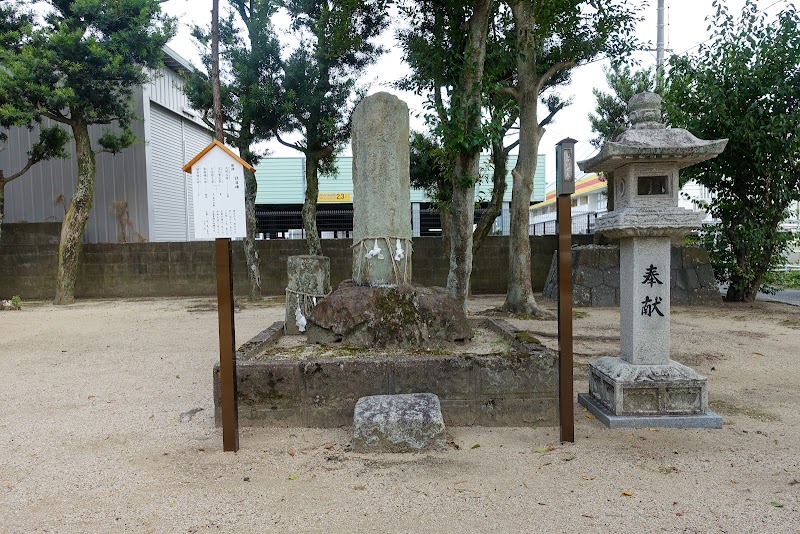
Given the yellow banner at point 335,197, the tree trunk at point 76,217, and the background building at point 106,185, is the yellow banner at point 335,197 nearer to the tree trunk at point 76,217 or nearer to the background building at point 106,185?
the background building at point 106,185

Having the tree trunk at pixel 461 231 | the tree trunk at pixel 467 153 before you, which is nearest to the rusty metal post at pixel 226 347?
the tree trunk at pixel 467 153

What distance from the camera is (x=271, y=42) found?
11383 millimetres

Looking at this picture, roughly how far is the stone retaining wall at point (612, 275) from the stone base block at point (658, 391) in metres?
6.94

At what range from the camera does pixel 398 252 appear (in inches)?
210

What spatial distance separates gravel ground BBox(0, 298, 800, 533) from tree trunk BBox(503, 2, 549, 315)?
13.7 feet

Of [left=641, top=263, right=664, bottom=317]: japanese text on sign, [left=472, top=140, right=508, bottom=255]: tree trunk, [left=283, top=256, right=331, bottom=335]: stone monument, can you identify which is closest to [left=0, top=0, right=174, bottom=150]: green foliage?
[left=472, top=140, right=508, bottom=255]: tree trunk

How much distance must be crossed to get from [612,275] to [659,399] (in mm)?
7460

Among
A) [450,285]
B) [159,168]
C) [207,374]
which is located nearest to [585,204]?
[159,168]

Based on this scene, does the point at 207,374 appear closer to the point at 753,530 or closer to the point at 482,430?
the point at 482,430

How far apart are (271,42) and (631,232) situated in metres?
9.55

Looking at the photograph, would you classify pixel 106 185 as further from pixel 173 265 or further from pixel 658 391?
pixel 658 391

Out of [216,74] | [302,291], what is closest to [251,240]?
[216,74]

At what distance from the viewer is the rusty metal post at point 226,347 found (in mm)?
3588

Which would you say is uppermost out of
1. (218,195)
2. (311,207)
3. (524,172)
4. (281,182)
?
(281,182)
